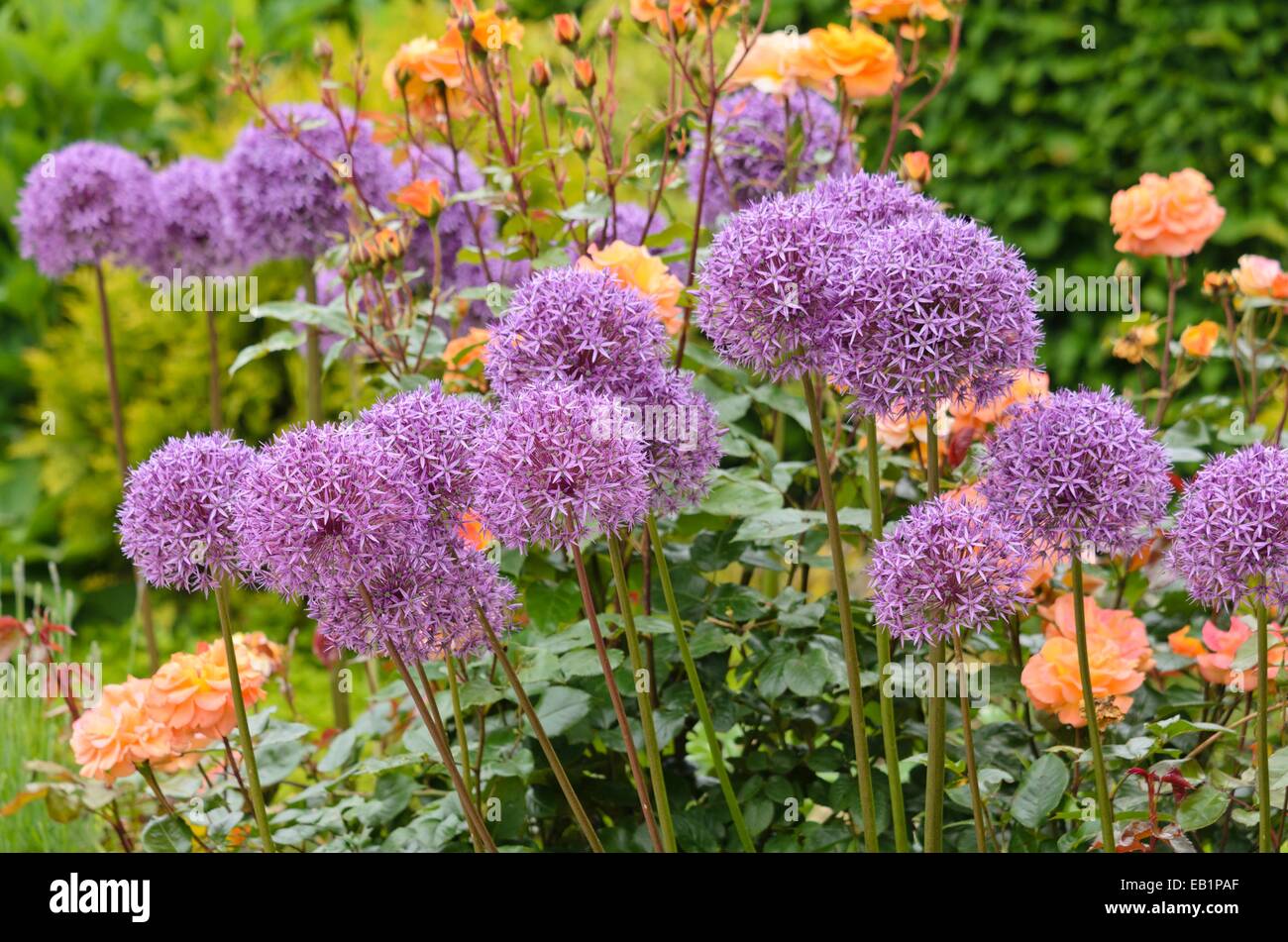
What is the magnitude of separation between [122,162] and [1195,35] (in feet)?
13.3

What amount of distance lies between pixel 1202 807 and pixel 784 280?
0.90m

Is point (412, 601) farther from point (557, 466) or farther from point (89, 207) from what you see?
point (89, 207)

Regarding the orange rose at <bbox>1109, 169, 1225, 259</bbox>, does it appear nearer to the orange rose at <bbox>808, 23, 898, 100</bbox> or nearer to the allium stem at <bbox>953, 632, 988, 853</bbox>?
the orange rose at <bbox>808, 23, 898, 100</bbox>

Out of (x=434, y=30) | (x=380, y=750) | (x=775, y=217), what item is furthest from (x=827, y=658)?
(x=434, y=30)

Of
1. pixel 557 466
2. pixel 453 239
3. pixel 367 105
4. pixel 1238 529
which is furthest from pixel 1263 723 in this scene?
pixel 367 105

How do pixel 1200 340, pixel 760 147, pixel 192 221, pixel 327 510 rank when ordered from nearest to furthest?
pixel 327 510 < pixel 1200 340 < pixel 760 147 < pixel 192 221

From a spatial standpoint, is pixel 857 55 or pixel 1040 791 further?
pixel 857 55

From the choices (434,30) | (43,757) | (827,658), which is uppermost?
(434,30)

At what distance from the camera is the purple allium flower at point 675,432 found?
1.56m

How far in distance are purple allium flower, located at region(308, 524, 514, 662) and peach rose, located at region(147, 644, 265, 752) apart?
1.85ft

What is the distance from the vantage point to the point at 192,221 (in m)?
3.06

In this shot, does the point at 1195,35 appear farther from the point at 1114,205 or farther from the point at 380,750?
the point at 380,750

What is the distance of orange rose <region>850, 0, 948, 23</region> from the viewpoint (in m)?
2.26

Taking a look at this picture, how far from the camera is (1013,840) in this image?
Result: 2.02m
